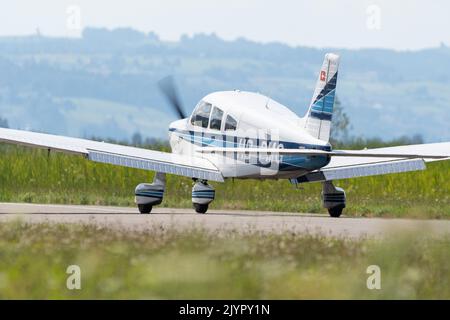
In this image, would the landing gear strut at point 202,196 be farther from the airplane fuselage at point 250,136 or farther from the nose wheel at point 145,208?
the nose wheel at point 145,208

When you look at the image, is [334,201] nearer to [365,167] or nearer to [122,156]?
[365,167]

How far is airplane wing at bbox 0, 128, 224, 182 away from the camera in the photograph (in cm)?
2886

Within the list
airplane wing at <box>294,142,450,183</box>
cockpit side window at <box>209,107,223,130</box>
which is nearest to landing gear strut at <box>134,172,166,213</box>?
cockpit side window at <box>209,107,223,130</box>

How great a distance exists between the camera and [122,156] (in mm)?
29156

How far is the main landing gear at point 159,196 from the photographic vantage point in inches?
1163

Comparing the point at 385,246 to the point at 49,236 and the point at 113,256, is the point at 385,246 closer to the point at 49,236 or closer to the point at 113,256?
the point at 113,256

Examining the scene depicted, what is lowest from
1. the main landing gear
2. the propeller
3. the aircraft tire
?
the aircraft tire

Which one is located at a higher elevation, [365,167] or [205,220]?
[365,167]

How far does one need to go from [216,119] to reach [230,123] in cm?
65

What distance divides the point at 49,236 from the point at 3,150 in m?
30.7

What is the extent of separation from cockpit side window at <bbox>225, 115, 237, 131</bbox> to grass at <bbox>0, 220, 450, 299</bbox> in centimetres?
1011

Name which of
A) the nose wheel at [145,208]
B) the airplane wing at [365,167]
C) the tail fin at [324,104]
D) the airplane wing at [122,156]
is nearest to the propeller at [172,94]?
the airplane wing at [122,156]

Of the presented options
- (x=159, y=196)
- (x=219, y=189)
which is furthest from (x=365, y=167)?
(x=219, y=189)

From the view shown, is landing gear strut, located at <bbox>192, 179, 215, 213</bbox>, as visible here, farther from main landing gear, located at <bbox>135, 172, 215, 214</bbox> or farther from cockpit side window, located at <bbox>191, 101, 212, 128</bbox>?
cockpit side window, located at <bbox>191, 101, 212, 128</bbox>
